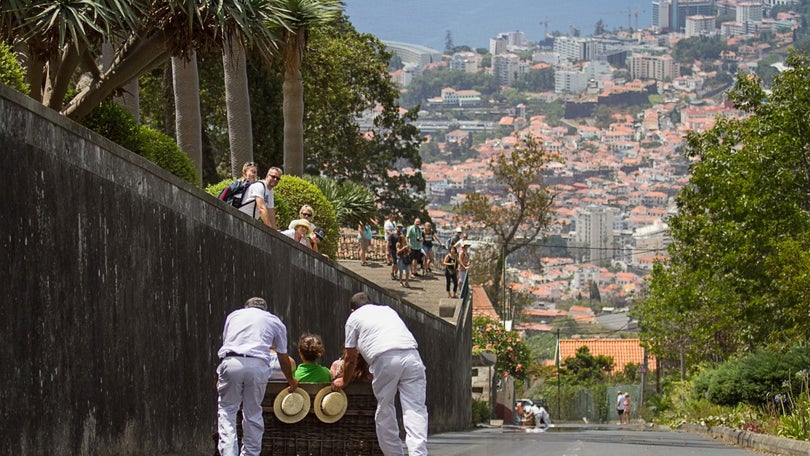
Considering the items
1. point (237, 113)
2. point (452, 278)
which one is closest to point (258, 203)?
point (237, 113)

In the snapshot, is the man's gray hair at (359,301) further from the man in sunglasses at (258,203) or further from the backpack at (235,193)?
the backpack at (235,193)

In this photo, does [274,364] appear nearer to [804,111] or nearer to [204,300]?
[204,300]

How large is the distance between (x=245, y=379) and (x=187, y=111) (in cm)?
1620

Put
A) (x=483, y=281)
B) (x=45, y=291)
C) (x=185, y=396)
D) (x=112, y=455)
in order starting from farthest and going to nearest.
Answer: (x=483, y=281), (x=185, y=396), (x=112, y=455), (x=45, y=291)

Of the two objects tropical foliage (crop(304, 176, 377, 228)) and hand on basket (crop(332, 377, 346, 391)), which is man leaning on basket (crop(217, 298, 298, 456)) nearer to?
hand on basket (crop(332, 377, 346, 391))

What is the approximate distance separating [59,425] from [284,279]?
7583mm

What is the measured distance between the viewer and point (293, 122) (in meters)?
31.1

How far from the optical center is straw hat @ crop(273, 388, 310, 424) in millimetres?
11320

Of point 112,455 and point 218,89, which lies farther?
point 218,89

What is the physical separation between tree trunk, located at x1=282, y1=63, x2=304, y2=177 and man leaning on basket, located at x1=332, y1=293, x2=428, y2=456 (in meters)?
19.7

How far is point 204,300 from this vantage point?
13.9 m

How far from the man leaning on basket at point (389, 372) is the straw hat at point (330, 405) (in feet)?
0.26

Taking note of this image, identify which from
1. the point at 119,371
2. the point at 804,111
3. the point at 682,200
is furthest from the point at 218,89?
the point at 119,371

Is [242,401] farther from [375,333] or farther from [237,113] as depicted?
[237,113]
